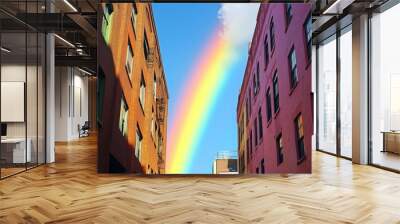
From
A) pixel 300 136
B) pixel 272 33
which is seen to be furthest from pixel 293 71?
pixel 300 136

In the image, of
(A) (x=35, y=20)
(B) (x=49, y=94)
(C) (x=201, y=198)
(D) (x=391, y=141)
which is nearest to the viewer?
(C) (x=201, y=198)

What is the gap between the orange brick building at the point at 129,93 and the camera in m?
6.32

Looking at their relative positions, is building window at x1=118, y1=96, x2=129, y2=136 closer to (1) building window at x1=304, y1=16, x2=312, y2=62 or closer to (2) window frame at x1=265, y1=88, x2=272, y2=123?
(2) window frame at x1=265, y1=88, x2=272, y2=123

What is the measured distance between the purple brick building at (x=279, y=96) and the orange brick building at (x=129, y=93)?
1439mm

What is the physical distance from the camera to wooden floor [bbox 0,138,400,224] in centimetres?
394

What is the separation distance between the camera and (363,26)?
818 centimetres

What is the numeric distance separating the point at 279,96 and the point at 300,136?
75cm

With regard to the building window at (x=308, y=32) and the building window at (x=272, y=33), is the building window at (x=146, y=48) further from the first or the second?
the building window at (x=308, y=32)

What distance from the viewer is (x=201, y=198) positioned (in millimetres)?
4855

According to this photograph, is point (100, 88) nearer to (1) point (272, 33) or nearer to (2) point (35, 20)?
(2) point (35, 20)

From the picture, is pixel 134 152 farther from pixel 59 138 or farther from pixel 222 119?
pixel 59 138

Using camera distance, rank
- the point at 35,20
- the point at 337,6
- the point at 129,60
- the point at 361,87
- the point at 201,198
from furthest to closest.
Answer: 1. the point at 361,87
2. the point at 35,20
3. the point at 337,6
4. the point at 129,60
5. the point at 201,198

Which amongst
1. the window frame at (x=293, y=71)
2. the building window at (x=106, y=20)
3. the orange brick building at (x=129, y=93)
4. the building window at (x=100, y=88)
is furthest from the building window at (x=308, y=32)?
the building window at (x=100, y=88)

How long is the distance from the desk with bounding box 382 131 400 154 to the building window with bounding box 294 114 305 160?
214 cm
